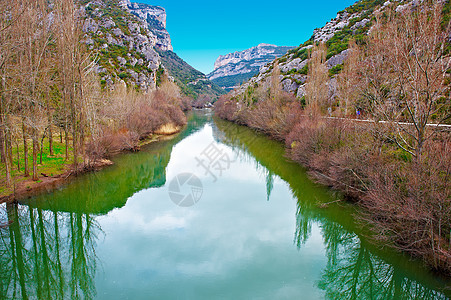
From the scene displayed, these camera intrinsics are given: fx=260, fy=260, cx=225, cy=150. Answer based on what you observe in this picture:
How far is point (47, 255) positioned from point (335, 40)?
181ft

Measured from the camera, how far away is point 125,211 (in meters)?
13.3

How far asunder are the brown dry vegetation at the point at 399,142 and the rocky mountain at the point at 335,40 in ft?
51.1

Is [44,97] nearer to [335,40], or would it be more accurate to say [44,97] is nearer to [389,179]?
[389,179]

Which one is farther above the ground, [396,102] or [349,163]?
[396,102]

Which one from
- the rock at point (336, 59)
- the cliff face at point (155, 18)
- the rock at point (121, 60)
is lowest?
the rock at point (336, 59)

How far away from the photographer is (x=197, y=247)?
9.94m

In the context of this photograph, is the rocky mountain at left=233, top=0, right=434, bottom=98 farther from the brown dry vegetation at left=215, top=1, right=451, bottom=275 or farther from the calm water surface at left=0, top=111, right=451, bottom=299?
the calm water surface at left=0, top=111, right=451, bottom=299

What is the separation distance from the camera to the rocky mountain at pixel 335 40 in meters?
38.4

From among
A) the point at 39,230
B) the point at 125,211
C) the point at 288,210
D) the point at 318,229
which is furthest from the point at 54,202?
the point at 318,229

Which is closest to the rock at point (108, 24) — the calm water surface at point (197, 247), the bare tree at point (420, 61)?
the calm water surface at point (197, 247)

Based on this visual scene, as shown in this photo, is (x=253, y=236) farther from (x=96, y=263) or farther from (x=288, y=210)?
(x=96, y=263)

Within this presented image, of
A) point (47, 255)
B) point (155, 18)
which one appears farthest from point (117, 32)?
point (155, 18)

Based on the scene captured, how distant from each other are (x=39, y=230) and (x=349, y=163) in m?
14.3

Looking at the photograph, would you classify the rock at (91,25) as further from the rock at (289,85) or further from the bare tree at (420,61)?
the bare tree at (420,61)
